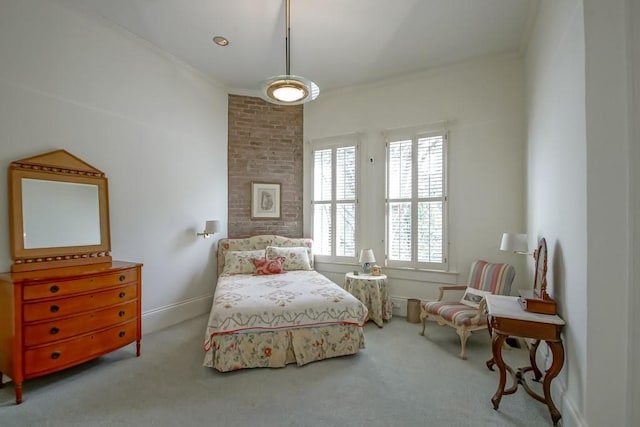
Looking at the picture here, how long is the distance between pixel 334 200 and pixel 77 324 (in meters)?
3.45

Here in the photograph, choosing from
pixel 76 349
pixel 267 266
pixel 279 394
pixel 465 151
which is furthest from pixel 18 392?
pixel 465 151

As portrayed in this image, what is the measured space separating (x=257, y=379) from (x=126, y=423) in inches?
37.8

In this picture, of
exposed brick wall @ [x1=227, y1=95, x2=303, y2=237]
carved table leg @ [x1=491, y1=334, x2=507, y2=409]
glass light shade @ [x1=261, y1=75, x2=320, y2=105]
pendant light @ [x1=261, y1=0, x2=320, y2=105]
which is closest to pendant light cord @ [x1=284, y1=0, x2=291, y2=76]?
pendant light @ [x1=261, y1=0, x2=320, y2=105]

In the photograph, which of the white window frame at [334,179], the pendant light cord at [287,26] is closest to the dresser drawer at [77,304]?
the white window frame at [334,179]

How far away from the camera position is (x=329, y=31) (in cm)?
338

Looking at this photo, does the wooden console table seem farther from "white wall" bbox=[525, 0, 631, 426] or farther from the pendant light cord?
the pendant light cord

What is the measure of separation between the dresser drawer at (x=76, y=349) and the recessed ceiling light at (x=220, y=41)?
127 inches

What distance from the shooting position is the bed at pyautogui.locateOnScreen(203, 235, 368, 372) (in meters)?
2.74

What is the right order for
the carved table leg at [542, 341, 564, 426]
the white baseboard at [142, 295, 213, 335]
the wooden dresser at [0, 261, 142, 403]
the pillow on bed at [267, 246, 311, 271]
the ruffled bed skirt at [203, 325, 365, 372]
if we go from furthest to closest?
the pillow on bed at [267, 246, 311, 271] → the white baseboard at [142, 295, 213, 335] → the ruffled bed skirt at [203, 325, 365, 372] → the wooden dresser at [0, 261, 142, 403] → the carved table leg at [542, 341, 564, 426]

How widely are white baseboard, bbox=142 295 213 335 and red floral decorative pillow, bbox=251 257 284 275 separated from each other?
3.51ft

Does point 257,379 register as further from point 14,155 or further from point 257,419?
point 14,155

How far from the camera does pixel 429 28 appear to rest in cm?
332

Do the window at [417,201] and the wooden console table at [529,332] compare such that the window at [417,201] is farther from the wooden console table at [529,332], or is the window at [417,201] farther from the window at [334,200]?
the wooden console table at [529,332]

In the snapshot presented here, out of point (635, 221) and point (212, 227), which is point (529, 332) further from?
point (212, 227)
